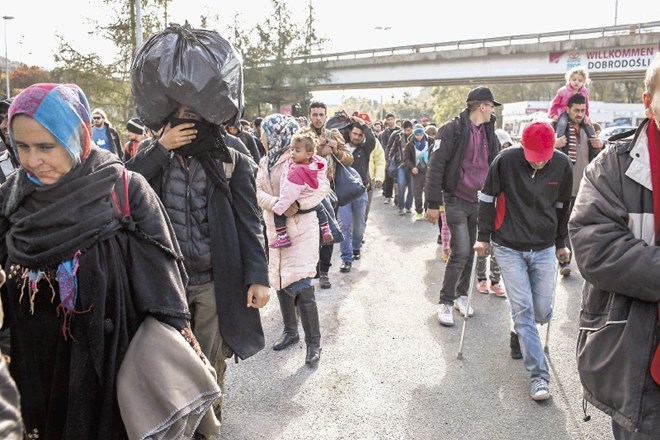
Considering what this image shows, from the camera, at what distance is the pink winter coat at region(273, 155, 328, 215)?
4.76 m

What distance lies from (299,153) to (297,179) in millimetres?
229

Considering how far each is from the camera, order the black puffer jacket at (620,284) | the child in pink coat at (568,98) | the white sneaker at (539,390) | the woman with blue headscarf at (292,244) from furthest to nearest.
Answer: the child in pink coat at (568,98) → the woman with blue headscarf at (292,244) → the white sneaker at (539,390) → the black puffer jacket at (620,284)

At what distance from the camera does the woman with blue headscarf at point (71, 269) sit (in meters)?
1.97

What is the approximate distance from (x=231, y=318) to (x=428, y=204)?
3.03 m

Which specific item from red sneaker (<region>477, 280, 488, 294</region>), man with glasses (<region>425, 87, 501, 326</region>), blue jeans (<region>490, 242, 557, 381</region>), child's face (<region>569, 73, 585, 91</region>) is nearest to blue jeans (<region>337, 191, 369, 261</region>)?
red sneaker (<region>477, 280, 488, 294</region>)

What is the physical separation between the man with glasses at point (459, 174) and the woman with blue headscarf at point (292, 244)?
1313mm

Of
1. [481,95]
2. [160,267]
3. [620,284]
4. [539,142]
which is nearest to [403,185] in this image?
[481,95]

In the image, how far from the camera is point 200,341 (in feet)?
10.4

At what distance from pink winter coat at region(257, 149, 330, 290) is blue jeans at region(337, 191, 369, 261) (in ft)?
8.86

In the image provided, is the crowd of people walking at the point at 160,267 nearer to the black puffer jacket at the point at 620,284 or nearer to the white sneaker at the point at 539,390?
the black puffer jacket at the point at 620,284

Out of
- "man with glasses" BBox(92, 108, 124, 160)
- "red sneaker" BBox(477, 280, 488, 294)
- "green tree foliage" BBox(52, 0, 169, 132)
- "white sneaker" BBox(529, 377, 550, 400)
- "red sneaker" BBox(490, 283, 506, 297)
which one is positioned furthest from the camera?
"green tree foliage" BBox(52, 0, 169, 132)

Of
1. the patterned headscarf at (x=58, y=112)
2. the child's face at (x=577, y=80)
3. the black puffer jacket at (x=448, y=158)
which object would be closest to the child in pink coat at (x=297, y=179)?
the black puffer jacket at (x=448, y=158)

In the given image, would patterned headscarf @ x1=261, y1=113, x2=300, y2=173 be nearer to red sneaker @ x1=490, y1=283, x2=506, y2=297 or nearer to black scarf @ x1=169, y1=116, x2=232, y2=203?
black scarf @ x1=169, y1=116, x2=232, y2=203

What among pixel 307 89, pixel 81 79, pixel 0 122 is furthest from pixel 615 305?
pixel 307 89
